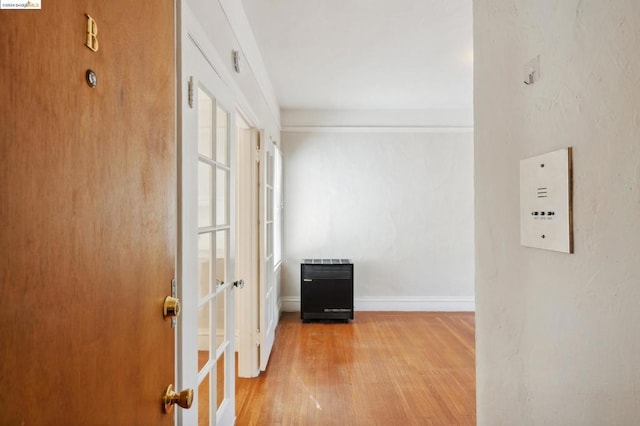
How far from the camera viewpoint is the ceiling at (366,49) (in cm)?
231

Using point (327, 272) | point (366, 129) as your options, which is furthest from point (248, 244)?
point (366, 129)

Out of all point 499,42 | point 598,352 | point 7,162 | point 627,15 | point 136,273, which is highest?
point 499,42

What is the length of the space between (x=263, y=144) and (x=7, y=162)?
2.63 meters

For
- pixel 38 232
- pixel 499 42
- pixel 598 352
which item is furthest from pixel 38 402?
pixel 499 42

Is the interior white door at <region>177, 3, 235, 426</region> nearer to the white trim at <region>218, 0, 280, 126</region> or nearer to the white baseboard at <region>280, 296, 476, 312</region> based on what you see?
the white trim at <region>218, 0, 280, 126</region>

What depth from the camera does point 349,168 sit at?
477cm

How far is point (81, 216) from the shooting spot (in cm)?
58

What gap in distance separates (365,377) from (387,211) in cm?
237

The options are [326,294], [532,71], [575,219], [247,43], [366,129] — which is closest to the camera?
[575,219]

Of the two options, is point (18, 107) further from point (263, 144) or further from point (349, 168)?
point (349, 168)

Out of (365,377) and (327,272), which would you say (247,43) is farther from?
(327,272)

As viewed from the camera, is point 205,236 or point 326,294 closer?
point 205,236

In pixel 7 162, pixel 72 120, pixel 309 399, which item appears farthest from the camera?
pixel 309 399

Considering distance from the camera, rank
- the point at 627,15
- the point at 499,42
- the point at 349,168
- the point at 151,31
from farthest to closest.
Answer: the point at 349,168 → the point at 499,42 → the point at 151,31 → the point at 627,15
